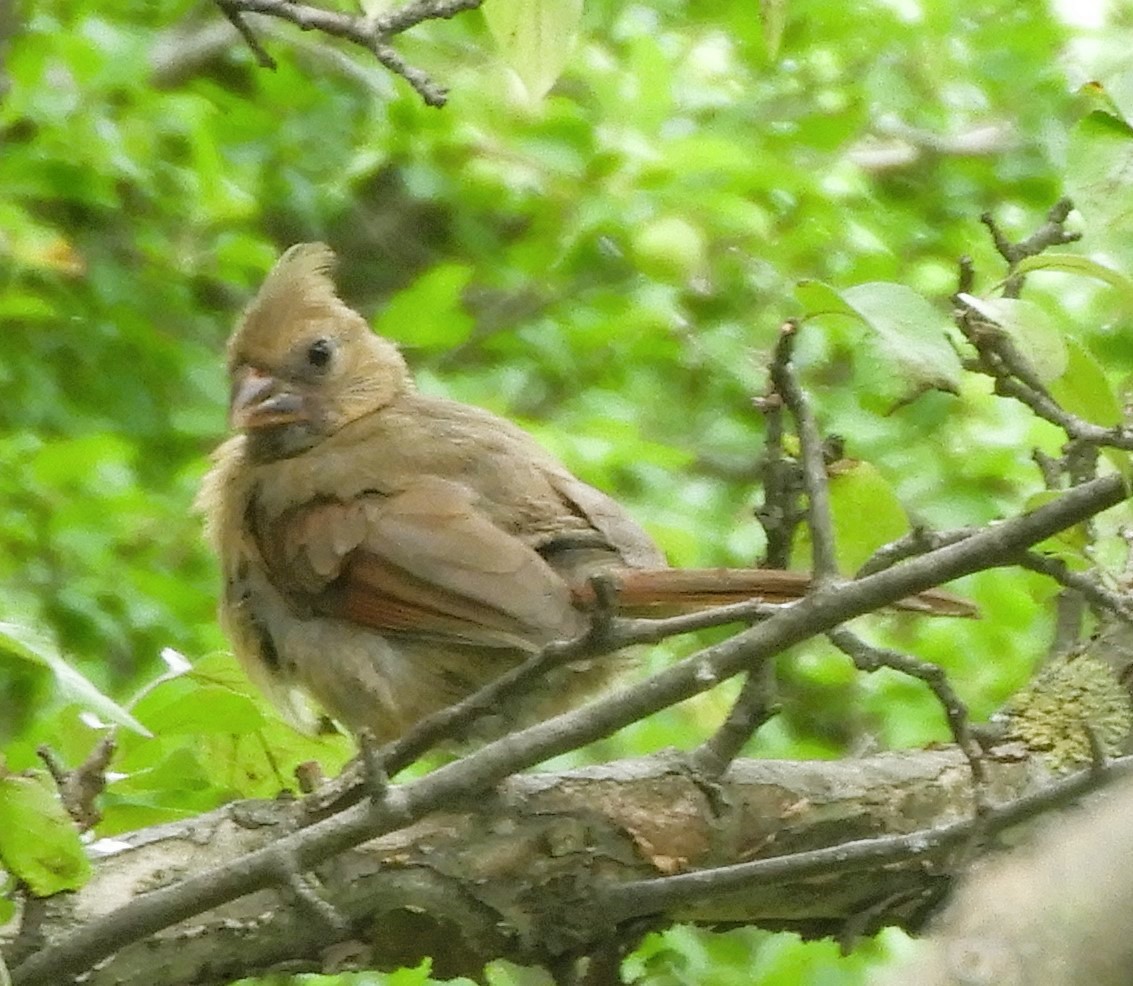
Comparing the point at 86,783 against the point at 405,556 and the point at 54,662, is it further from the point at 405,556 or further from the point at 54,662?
the point at 405,556

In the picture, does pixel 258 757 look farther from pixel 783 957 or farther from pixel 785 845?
pixel 783 957

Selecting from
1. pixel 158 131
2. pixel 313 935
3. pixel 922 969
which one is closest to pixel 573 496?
pixel 313 935

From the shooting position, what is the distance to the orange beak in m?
3.28

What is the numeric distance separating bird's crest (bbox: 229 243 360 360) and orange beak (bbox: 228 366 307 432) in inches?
2.0

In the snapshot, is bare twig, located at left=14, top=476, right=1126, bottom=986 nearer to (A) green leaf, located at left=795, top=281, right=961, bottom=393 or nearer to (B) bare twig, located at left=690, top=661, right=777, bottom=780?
(A) green leaf, located at left=795, top=281, right=961, bottom=393

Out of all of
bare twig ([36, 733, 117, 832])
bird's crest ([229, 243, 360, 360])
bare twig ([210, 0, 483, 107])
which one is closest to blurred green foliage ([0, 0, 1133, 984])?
bird's crest ([229, 243, 360, 360])

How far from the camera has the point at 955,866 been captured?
5.92ft

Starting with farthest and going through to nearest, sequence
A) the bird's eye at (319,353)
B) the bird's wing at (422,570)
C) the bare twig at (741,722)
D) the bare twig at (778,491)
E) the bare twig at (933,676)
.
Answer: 1. the bird's eye at (319,353)
2. the bird's wing at (422,570)
3. the bare twig at (741,722)
4. the bare twig at (778,491)
5. the bare twig at (933,676)

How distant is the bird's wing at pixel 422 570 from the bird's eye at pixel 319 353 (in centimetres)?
47

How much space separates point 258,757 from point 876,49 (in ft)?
10.7

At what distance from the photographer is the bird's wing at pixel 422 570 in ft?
9.09

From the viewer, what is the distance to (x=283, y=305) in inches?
134

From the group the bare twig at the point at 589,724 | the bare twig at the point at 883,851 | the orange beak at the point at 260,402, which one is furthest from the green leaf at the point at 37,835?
the orange beak at the point at 260,402

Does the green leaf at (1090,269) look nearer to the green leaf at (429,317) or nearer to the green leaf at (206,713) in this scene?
the green leaf at (206,713)
